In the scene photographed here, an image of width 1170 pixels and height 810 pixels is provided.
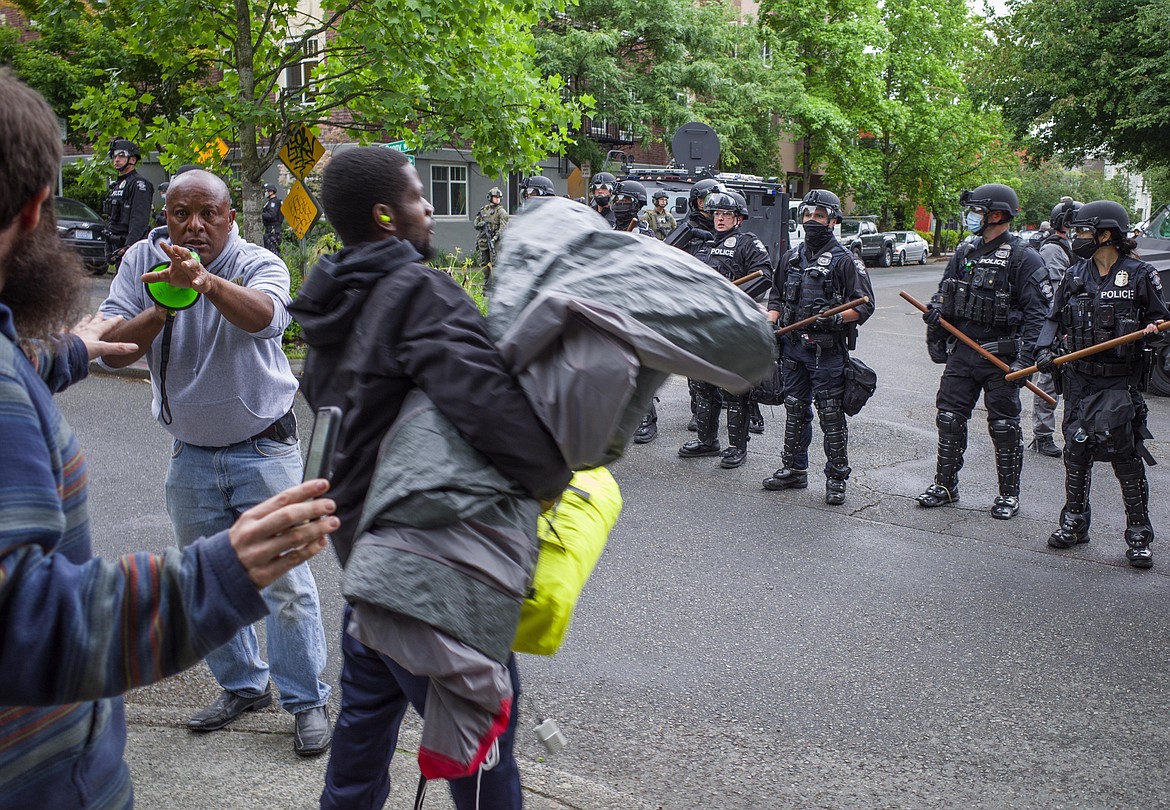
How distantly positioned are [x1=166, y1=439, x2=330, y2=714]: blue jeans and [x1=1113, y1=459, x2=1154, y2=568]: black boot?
4609 millimetres

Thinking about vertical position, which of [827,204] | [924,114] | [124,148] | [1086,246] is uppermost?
[924,114]

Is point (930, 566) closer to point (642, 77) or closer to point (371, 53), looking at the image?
point (371, 53)

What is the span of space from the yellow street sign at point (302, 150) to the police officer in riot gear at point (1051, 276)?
678cm

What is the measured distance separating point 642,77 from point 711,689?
87.4 ft

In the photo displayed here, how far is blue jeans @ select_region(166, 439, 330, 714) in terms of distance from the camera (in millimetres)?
3555

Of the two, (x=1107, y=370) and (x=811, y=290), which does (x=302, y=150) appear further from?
(x=1107, y=370)

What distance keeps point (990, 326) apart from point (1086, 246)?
2.88 ft

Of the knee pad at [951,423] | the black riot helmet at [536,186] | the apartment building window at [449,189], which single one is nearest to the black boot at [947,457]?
the knee pad at [951,423]

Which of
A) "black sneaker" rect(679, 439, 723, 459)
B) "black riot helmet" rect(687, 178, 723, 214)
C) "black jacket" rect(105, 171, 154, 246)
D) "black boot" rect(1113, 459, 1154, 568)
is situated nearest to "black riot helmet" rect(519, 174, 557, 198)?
"black riot helmet" rect(687, 178, 723, 214)

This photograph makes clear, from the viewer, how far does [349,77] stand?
9.96 meters

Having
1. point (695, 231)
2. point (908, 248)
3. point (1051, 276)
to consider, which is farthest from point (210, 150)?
point (908, 248)

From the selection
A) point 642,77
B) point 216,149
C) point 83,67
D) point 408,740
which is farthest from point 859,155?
point 408,740

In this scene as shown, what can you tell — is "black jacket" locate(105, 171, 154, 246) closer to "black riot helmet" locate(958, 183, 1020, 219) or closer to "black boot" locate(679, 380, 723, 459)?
"black boot" locate(679, 380, 723, 459)

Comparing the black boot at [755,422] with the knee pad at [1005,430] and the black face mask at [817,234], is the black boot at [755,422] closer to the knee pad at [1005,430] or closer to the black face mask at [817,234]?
the black face mask at [817,234]
